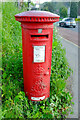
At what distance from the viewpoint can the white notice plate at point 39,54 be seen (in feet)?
7.18

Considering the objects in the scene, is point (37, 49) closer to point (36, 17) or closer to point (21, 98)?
point (36, 17)

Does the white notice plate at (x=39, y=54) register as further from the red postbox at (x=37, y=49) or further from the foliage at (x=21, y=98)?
the foliage at (x=21, y=98)

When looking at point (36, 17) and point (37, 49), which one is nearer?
point (36, 17)

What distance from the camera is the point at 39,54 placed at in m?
2.22

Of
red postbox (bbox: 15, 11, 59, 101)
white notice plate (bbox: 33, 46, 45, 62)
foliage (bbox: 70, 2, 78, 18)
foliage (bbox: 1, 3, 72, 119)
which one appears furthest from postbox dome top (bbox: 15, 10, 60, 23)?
foliage (bbox: 70, 2, 78, 18)

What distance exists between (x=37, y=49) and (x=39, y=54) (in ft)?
0.30

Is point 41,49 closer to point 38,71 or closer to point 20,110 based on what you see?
point 38,71

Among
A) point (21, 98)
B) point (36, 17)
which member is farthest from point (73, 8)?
point (21, 98)

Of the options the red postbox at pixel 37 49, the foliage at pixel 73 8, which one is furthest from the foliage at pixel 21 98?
the foliage at pixel 73 8

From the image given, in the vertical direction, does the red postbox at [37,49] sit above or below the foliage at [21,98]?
above

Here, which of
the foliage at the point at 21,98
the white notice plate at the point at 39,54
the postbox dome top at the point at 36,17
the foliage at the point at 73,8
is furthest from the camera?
the foliage at the point at 73,8

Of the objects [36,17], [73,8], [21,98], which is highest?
[73,8]

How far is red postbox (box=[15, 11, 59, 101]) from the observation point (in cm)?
207

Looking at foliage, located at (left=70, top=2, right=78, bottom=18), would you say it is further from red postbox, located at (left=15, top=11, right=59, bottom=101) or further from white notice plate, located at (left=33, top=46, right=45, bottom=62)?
white notice plate, located at (left=33, top=46, right=45, bottom=62)
